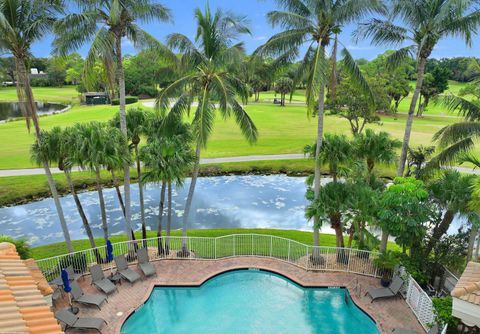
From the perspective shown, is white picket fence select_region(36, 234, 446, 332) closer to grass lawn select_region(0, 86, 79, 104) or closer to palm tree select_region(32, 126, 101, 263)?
palm tree select_region(32, 126, 101, 263)

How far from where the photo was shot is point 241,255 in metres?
17.4

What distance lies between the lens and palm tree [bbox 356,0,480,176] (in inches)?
495

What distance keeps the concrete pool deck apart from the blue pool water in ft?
0.98

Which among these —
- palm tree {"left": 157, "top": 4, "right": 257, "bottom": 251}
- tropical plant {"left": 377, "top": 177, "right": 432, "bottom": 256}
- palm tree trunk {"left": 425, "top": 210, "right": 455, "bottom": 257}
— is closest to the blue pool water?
tropical plant {"left": 377, "top": 177, "right": 432, "bottom": 256}

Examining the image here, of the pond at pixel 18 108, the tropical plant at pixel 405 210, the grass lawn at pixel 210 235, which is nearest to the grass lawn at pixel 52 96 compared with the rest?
the pond at pixel 18 108

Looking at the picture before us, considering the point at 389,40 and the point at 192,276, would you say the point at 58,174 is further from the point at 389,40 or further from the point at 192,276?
the point at 389,40

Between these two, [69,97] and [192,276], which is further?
[69,97]

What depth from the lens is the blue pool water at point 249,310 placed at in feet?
42.3

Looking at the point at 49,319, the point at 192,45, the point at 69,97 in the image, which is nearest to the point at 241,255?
the point at 192,45

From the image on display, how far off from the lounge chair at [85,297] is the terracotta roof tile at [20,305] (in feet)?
19.8

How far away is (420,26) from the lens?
44.5 ft

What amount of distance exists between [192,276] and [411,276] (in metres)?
9.23

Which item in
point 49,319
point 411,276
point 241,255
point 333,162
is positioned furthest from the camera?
point 241,255

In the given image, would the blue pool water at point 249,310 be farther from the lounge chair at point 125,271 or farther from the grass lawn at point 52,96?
the grass lawn at point 52,96
